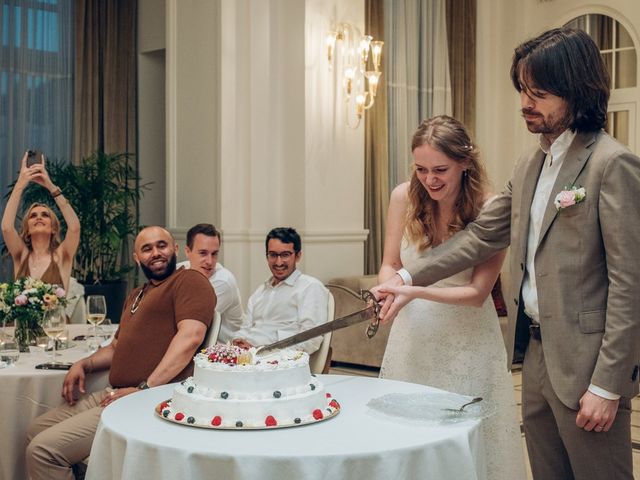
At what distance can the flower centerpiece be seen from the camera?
411 centimetres

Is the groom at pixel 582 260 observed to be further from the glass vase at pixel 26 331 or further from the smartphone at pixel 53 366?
the glass vase at pixel 26 331

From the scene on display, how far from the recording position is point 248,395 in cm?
241

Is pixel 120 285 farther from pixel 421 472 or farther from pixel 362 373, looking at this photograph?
pixel 421 472

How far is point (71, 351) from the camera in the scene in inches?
164

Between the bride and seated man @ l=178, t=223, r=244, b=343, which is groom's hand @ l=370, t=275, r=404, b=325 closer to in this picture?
the bride

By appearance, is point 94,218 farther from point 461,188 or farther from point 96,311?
point 461,188

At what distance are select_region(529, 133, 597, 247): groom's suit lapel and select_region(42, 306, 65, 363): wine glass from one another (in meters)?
2.41

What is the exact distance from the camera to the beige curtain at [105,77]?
8.58m

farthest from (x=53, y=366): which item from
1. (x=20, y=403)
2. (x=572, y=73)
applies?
(x=572, y=73)

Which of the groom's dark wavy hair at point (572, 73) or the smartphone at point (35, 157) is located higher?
the smartphone at point (35, 157)

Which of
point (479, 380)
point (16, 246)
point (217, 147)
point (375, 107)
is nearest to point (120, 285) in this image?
point (217, 147)

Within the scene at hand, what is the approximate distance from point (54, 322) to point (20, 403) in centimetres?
39

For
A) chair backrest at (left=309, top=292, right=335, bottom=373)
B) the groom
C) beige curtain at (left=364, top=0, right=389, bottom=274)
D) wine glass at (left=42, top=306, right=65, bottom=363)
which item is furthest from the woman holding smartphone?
the groom

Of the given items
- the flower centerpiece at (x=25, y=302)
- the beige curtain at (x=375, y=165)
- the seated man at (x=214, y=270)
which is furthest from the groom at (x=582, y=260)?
the beige curtain at (x=375, y=165)
